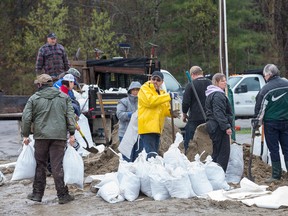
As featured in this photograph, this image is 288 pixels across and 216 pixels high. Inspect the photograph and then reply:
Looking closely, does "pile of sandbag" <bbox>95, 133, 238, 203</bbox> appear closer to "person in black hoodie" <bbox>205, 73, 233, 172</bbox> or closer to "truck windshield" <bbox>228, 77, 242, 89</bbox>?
"person in black hoodie" <bbox>205, 73, 233, 172</bbox>

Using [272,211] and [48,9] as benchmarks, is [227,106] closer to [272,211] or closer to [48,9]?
[272,211]

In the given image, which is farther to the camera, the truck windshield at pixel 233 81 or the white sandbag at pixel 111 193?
the truck windshield at pixel 233 81

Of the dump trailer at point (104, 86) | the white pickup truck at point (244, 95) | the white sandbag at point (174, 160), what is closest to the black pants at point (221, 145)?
the white sandbag at point (174, 160)

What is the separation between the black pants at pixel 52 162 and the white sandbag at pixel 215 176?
6.42 feet

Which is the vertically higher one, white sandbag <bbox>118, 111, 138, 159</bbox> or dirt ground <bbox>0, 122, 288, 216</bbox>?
white sandbag <bbox>118, 111, 138, 159</bbox>

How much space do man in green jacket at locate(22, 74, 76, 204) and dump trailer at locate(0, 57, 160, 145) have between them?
20.1 feet

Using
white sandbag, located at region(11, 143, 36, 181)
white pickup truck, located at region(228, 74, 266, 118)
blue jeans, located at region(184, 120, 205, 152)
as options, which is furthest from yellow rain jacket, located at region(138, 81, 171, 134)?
white pickup truck, located at region(228, 74, 266, 118)

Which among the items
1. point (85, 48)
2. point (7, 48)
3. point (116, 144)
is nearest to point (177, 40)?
point (85, 48)

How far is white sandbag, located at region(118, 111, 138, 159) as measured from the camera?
39.8ft

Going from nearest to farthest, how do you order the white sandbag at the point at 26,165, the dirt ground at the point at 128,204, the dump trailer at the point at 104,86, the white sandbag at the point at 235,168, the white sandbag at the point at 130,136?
the dirt ground at the point at 128,204 → the white sandbag at the point at 26,165 → the white sandbag at the point at 235,168 → the white sandbag at the point at 130,136 → the dump trailer at the point at 104,86

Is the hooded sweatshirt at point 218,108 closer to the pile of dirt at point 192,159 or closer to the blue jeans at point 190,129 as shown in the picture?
the pile of dirt at point 192,159

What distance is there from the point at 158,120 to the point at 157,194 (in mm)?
1769

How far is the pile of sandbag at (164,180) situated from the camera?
9875 mm

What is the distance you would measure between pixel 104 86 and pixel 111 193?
27.7 ft
